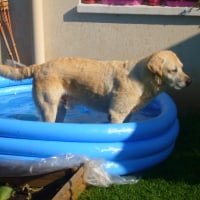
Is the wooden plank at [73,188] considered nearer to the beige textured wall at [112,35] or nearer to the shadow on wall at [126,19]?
the beige textured wall at [112,35]

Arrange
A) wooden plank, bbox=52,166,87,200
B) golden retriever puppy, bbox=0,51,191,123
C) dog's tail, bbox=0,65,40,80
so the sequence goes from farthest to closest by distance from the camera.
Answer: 1. dog's tail, bbox=0,65,40,80
2. golden retriever puppy, bbox=0,51,191,123
3. wooden plank, bbox=52,166,87,200

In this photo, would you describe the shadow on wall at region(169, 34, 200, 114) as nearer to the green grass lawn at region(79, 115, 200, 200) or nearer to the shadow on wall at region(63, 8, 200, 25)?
the shadow on wall at region(63, 8, 200, 25)

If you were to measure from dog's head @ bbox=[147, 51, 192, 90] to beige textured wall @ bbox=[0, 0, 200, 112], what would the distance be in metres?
1.95

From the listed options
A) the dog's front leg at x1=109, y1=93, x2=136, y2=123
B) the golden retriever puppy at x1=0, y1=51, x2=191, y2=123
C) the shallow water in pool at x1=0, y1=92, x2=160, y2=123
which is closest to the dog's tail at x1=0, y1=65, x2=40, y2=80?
the golden retriever puppy at x1=0, y1=51, x2=191, y2=123

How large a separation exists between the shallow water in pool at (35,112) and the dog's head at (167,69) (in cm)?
114

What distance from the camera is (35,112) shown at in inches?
301

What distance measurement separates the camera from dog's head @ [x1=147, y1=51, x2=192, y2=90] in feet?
19.5

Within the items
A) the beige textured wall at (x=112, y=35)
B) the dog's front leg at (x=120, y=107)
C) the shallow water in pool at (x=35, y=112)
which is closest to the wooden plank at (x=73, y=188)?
the dog's front leg at (x=120, y=107)

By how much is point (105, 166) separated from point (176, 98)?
2744mm

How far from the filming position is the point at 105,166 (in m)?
5.59

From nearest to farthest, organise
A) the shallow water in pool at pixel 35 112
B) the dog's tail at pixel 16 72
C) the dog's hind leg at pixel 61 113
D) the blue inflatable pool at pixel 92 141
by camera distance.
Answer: the blue inflatable pool at pixel 92 141 < the dog's tail at pixel 16 72 < the dog's hind leg at pixel 61 113 < the shallow water in pool at pixel 35 112

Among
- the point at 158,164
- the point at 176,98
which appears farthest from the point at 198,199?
the point at 176,98

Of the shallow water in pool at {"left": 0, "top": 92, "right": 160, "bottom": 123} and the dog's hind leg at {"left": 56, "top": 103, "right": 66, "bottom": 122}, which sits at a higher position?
the dog's hind leg at {"left": 56, "top": 103, "right": 66, "bottom": 122}

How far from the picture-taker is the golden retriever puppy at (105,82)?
19.7ft
